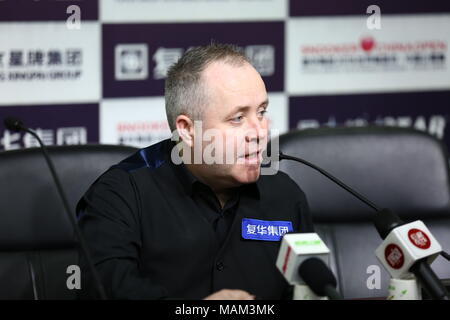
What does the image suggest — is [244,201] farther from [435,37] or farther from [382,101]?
[435,37]

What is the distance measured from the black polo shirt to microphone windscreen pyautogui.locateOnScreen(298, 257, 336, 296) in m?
0.48

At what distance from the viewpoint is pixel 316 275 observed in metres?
1.17

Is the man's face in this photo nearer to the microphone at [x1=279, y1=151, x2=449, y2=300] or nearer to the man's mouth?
the man's mouth

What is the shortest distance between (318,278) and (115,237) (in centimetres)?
53

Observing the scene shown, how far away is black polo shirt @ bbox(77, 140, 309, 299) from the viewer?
1.62 meters

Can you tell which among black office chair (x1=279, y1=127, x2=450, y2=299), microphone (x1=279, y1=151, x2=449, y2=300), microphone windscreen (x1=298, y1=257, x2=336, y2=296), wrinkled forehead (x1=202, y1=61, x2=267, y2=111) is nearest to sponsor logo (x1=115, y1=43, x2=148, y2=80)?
black office chair (x1=279, y1=127, x2=450, y2=299)

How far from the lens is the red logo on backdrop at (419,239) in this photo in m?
1.28

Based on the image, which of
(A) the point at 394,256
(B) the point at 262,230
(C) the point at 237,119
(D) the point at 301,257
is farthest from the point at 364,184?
(D) the point at 301,257

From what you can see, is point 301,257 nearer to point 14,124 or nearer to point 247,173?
point 247,173

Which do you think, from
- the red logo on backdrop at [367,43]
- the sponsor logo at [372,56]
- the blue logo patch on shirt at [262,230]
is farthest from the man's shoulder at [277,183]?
the red logo on backdrop at [367,43]

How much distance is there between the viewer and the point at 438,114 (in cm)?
334

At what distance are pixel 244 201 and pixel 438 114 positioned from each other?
72.2 inches

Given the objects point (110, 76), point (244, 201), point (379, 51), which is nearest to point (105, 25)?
point (110, 76)

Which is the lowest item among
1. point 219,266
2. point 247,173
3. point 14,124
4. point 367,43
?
point 219,266
